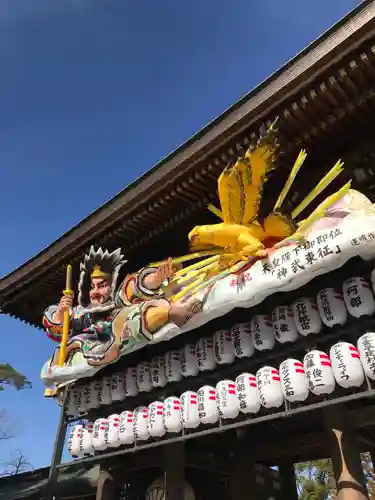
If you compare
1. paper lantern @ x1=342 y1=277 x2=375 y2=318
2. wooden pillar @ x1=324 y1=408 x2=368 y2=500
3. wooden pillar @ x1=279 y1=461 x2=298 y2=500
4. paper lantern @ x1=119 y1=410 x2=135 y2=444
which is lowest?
wooden pillar @ x1=324 y1=408 x2=368 y2=500

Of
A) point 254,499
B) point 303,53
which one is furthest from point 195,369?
point 303,53

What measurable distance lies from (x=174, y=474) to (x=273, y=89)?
6.18 metres

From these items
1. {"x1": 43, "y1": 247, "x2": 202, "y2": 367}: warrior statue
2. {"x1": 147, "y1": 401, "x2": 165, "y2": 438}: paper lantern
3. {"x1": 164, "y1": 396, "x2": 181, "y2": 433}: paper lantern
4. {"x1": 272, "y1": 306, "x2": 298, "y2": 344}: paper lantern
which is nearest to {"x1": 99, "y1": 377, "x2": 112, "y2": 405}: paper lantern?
{"x1": 43, "y1": 247, "x2": 202, "y2": 367}: warrior statue

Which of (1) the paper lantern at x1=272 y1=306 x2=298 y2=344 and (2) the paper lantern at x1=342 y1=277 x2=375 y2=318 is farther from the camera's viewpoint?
(1) the paper lantern at x1=272 y1=306 x2=298 y2=344

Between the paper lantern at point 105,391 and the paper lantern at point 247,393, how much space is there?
2917 millimetres

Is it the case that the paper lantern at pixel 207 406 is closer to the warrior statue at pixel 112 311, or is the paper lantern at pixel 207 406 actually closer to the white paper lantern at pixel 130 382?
the warrior statue at pixel 112 311

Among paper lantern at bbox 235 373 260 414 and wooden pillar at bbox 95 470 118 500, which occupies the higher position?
paper lantern at bbox 235 373 260 414

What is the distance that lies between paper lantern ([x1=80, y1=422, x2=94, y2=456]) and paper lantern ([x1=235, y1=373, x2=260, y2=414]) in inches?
128

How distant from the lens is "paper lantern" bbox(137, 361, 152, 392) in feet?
24.2

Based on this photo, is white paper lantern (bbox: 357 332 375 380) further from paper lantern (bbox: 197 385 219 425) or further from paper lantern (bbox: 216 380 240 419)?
paper lantern (bbox: 197 385 219 425)

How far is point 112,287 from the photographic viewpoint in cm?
779

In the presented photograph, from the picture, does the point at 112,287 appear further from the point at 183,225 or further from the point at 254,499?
the point at 254,499

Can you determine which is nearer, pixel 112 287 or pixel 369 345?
pixel 369 345

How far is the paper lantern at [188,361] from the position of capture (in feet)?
22.3
